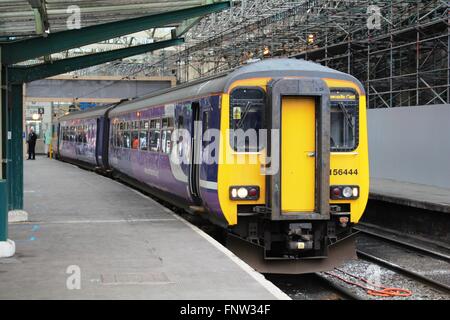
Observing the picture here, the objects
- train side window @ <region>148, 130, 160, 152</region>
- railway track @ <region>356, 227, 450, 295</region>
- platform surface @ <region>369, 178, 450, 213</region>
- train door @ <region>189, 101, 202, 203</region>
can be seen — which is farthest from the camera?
platform surface @ <region>369, 178, 450, 213</region>

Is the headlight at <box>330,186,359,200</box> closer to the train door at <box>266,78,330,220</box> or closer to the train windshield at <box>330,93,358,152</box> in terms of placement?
the train door at <box>266,78,330,220</box>

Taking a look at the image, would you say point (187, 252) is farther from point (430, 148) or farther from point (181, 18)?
point (430, 148)

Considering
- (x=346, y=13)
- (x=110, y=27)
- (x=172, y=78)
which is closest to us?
(x=110, y=27)

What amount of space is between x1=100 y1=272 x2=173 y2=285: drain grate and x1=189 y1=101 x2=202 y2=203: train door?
10.8 feet

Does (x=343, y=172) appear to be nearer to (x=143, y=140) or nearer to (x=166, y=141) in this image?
(x=166, y=141)

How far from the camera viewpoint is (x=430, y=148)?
19.4 meters

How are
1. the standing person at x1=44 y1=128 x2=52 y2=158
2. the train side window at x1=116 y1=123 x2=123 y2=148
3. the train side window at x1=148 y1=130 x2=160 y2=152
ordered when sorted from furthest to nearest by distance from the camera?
the standing person at x1=44 y1=128 x2=52 y2=158 → the train side window at x1=116 y1=123 x2=123 y2=148 → the train side window at x1=148 y1=130 x2=160 y2=152

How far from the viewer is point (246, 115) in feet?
33.1

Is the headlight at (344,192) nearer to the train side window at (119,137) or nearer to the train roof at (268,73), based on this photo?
the train roof at (268,73)

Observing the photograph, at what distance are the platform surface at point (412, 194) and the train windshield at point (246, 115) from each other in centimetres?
603

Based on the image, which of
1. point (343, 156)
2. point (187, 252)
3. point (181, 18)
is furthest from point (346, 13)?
point (187, 252)

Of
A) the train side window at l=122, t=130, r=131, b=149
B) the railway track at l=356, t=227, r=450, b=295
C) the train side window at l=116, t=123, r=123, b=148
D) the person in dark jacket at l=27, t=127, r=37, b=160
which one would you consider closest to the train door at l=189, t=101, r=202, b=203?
the railway track at l=356, t=227, r=450, b=295

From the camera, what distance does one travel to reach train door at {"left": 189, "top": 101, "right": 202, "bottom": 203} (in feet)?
36.7

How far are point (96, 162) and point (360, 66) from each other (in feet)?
36.2
